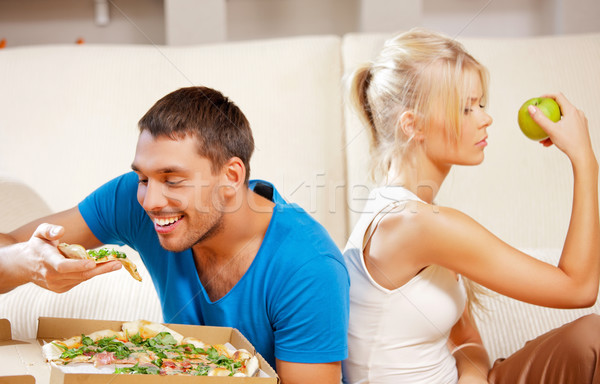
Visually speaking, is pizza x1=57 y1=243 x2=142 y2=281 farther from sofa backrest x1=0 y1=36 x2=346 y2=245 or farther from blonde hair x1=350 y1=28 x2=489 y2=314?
sofa backrest x1=0 y1=36 x2=346 y2=245

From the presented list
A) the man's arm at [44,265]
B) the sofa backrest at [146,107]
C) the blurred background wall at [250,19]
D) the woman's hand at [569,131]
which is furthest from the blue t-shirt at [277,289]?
the blurred background wall at [250,19]

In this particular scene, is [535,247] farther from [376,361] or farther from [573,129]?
[376,361]

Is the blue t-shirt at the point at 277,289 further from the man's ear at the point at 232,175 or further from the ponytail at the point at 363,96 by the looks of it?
the ponytail at the point at 363,96

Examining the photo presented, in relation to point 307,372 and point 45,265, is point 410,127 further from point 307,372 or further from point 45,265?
point 45,265

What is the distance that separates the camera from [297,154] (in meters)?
1.80

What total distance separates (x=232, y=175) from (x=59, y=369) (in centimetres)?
48

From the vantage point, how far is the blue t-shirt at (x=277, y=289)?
1.00 meters

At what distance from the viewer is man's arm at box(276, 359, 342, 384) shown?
999mm

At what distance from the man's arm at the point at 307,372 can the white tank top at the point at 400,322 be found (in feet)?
0.43

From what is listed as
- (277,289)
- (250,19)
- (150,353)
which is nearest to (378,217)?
(277,289)

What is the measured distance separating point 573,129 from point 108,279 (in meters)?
1.09

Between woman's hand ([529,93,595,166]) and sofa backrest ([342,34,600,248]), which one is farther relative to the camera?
sofa backrest ([342,34,600,248])

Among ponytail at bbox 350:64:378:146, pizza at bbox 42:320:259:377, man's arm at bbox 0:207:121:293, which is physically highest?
ponytail at bbox 350:64:378:146

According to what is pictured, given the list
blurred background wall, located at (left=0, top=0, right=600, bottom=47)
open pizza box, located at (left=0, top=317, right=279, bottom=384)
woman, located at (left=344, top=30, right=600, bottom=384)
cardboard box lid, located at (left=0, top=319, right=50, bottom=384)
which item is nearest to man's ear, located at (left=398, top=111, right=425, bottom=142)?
woman, located at (left=344, top=30, right=600, bottom=384)
